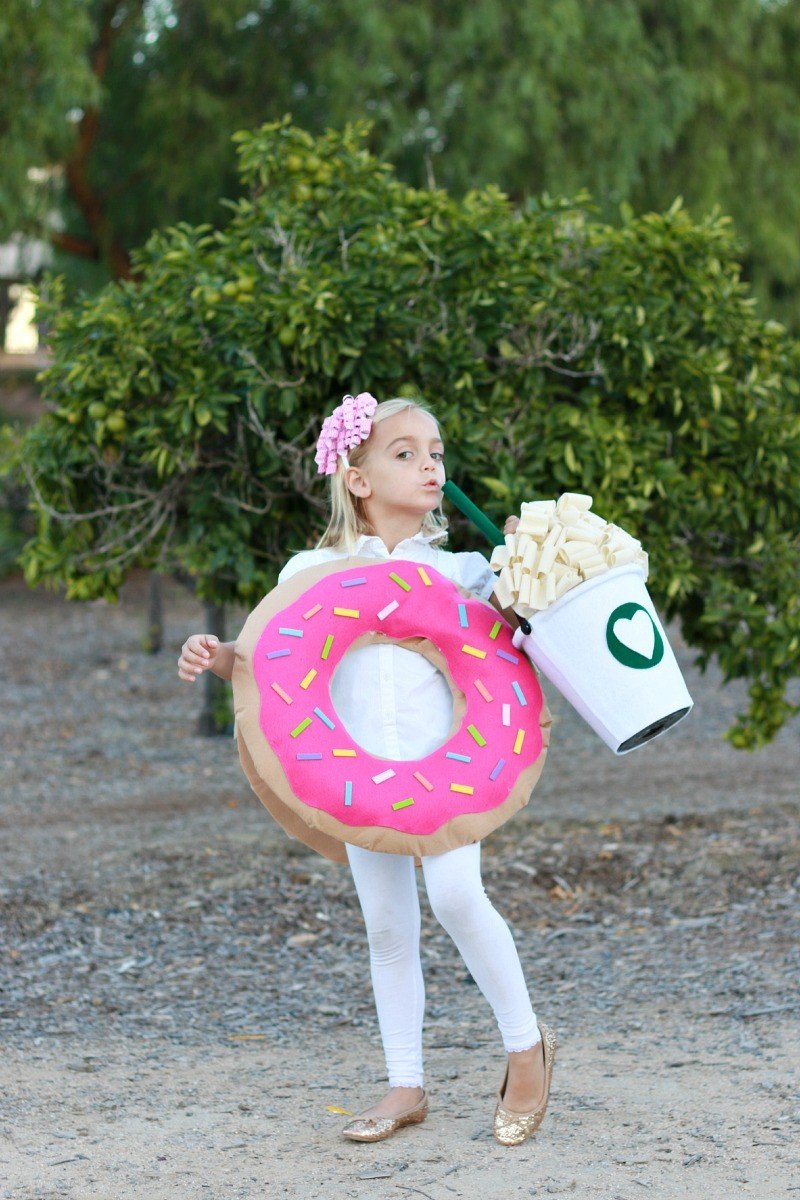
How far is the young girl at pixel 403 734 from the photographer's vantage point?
2.96 meters

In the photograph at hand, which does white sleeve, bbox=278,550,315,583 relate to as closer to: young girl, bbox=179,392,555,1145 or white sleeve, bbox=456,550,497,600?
young girl, bbox=179,392,555,1145

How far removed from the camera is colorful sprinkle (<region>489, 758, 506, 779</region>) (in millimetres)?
2982

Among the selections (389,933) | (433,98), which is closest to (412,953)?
(389,933)

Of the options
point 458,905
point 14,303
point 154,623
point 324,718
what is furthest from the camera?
point 14,303

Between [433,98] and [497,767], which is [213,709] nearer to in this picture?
[497,767]

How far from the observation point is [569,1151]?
295cm

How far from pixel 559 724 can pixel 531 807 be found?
7.85 feet

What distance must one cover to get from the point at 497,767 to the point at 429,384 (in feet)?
7.04

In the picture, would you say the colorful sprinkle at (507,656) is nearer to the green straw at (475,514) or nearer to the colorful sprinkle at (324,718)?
the green straw at (475,514)

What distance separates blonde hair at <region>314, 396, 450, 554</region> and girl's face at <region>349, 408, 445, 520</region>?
2 cm

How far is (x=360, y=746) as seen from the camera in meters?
2.99

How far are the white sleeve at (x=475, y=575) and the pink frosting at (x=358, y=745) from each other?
0.10 m

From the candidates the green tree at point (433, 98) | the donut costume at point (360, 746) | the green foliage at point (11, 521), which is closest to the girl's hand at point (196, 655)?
the donut costume at point (360, 746)

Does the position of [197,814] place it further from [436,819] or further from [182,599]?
[182,599]
